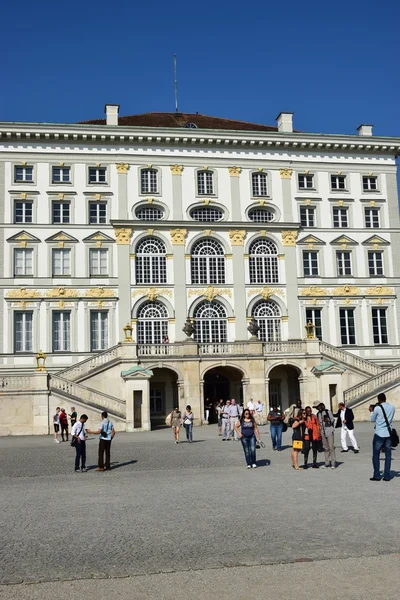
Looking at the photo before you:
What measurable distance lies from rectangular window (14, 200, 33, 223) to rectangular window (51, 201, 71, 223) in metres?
1.49

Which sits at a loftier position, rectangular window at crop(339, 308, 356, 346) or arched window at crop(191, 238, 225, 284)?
arched window at crop(191, 238, 225, 284)

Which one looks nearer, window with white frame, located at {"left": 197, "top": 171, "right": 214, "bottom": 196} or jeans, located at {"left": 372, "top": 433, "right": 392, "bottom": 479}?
jeans, located at {"left": 372, "top": 433, "right": 392, "bottom": 479}

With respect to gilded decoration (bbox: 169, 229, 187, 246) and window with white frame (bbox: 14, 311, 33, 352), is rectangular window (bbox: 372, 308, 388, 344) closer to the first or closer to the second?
gilded decoration (bbox: 169, 229, 187, 246)

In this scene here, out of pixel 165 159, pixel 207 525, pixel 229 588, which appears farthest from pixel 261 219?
pixel 229 588

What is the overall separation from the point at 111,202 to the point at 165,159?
4.88 m

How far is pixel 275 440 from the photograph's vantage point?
24188 millimetres

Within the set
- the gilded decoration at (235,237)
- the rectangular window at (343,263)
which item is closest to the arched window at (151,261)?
the gilded decoration at (235,237)

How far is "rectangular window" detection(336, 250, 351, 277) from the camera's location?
48.7 m

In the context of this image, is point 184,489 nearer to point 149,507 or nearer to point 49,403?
point 149,507

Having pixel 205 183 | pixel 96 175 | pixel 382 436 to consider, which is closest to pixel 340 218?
pixel 205 183

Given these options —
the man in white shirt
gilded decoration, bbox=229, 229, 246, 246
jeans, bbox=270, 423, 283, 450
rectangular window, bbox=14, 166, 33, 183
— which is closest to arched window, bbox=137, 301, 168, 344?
gilded decoration, bbox=229, 229, 246, 246

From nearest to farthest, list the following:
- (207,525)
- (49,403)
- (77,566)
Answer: (77,566), (207,525), (49,403)

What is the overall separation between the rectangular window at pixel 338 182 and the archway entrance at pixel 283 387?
1384cm

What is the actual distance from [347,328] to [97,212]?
18.6 m
